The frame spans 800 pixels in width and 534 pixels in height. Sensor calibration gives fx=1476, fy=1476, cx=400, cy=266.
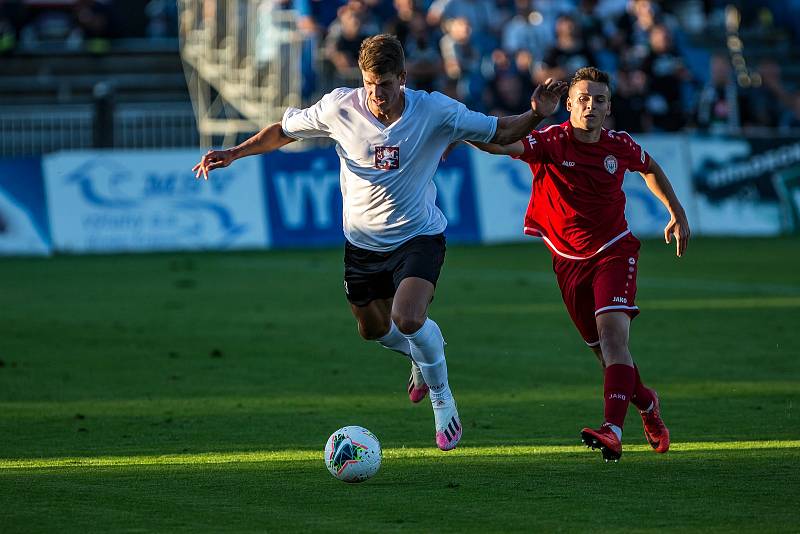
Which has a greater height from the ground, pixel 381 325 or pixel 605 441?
pixel 381 325

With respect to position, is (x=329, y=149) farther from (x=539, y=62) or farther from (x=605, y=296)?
(x=605, y=296)

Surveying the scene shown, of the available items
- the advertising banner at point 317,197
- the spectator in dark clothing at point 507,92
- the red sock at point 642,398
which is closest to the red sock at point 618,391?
the red sock at point 642,398

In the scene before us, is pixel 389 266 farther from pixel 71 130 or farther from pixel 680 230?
pixel 71 130

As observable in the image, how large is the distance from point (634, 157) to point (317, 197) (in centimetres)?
1320

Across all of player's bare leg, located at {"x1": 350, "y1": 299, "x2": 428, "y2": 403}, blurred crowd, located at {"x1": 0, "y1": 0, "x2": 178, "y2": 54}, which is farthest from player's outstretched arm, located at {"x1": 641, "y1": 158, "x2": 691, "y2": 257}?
blurred crowd, located at {"x1": 0, "y1": 0, "x2": 178, "y2": 54}

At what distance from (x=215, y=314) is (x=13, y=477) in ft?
24.2

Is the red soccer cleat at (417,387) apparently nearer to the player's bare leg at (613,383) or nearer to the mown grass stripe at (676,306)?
the player's bare leg at (613,383)

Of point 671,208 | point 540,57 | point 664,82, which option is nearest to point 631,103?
point 664,82

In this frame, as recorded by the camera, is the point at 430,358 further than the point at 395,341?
No

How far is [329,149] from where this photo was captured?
815 inches

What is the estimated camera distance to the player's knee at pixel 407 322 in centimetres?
752

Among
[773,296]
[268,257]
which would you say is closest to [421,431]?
[773,296]

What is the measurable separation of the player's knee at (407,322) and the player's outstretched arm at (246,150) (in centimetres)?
122

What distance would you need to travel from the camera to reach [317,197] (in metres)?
20.7
